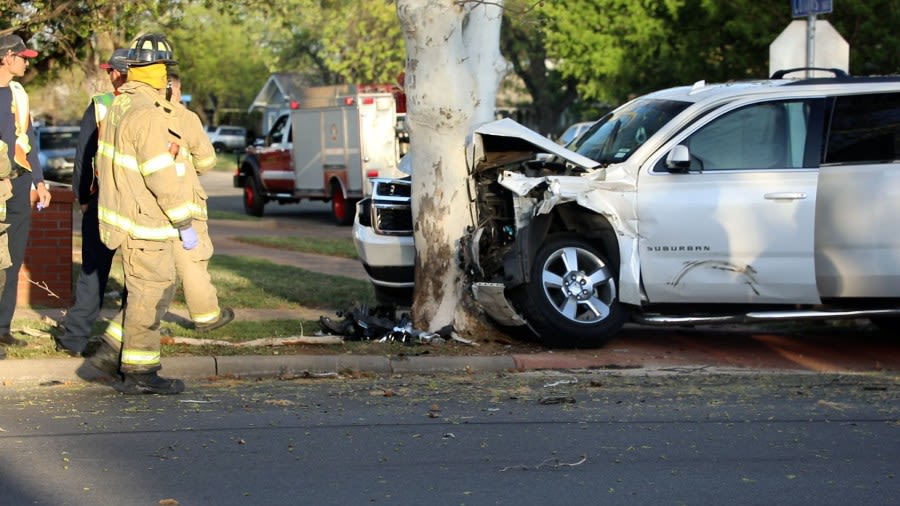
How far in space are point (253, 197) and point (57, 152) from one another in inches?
389

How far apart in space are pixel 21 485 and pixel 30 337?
12.4 ft

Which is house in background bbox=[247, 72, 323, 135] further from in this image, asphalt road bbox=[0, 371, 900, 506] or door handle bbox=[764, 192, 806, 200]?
asphalt road bbox=[0, 371, 900, 506]

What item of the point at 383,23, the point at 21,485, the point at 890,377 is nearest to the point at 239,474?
the point at 21,485

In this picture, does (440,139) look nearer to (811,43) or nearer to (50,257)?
(50,257)

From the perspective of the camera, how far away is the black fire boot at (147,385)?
24.3 ft

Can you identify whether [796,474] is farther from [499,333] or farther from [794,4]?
[794,4]

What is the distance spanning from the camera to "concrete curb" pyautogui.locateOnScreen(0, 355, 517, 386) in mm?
8078

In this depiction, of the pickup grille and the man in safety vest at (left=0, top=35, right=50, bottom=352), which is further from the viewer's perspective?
the pickup grille

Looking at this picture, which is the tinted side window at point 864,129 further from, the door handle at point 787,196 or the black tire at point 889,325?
the black tire at point 889,325

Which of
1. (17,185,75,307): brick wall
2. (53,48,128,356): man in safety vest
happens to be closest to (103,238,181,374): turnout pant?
(53,48,128,356): man in safety vest

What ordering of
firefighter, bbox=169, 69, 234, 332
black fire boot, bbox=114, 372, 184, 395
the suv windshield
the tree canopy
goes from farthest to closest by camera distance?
the tree canopy < the suv windshield < firefighter, bbox=169, 69, 234, 332 < black fire boot, bbox=114, 372, 184, 395

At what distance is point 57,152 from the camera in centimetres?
3412

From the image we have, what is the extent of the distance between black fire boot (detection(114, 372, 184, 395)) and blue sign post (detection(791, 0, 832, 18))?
6.98 metres

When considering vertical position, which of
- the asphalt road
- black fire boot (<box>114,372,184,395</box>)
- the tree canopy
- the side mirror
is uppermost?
the tree canopy
